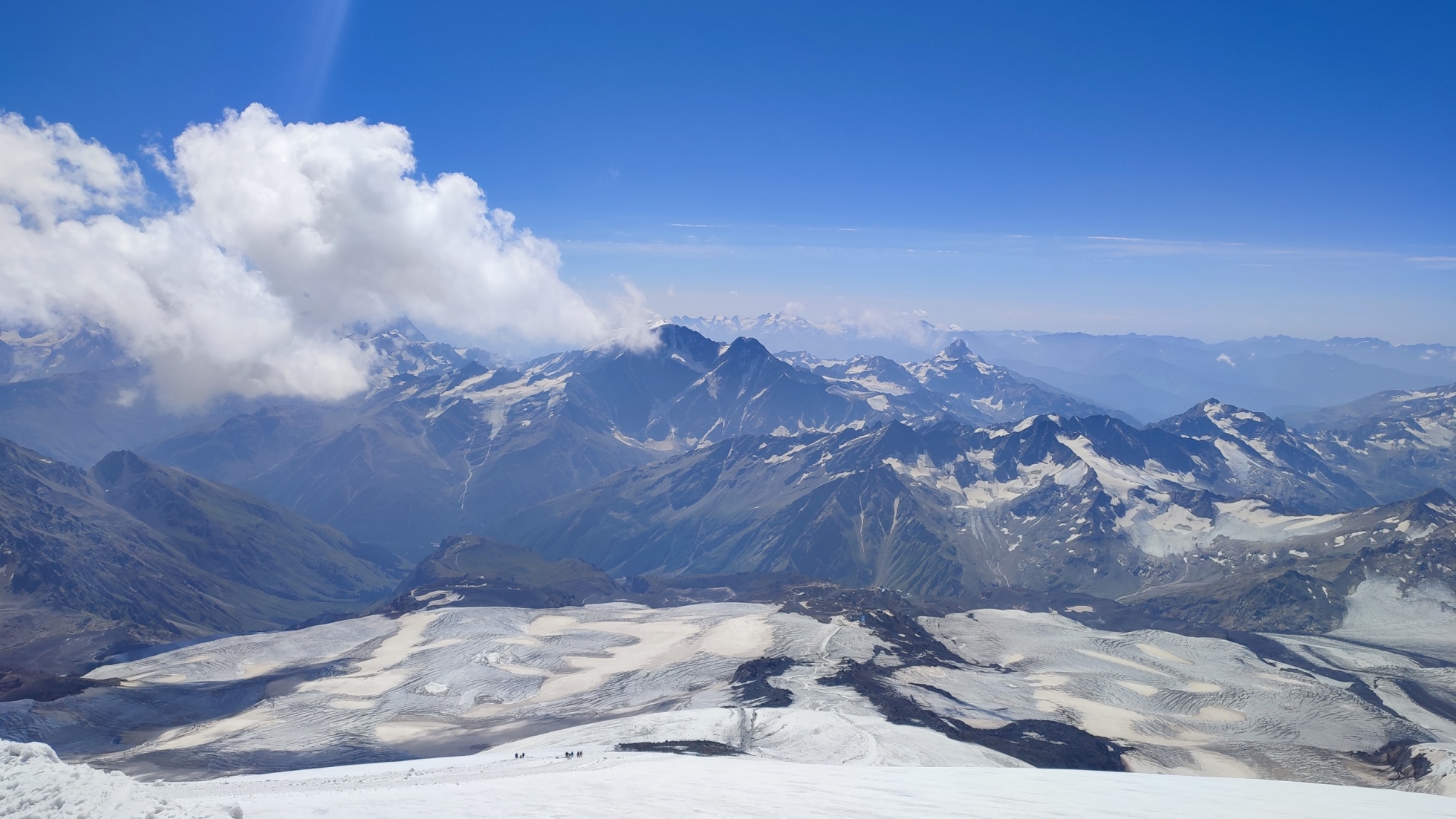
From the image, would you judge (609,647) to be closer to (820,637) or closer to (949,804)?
(820,637)

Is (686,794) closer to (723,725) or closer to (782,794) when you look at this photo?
(782,794)

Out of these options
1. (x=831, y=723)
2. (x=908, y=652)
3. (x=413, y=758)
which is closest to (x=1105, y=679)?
(x=908, y=652)

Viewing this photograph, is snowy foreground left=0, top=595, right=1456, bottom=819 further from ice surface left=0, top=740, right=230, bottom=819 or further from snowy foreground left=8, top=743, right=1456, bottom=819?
snowy foreground left=8, top=743, right=1456, bottom=819

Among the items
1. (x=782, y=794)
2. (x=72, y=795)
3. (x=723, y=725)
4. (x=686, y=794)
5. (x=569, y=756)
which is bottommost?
(x=723, y=725)

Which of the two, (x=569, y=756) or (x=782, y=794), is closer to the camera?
(x=782, y=794)

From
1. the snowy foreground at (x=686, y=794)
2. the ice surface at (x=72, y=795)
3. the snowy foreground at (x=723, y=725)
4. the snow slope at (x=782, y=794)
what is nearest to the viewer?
the ice surface at (x=72, y=795)

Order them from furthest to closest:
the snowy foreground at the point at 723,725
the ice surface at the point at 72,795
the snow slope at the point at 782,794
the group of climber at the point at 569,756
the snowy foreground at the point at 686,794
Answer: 1. the group of climber at the point at 569,756
2. the snowy foreground at the point at 723,725
3. the snow slope at the point at 782,794
4. the snowy foreground at the point at 686,794
5. the ice surface at the point at 72,795

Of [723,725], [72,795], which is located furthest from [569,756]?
[72,795]

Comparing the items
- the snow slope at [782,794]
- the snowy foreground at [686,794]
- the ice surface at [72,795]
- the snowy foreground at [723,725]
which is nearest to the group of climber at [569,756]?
the snowy foreground at [723,725]

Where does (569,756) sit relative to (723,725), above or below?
above

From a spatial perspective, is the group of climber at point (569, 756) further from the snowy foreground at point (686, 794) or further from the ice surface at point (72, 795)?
the ice surface at point (72, 795)
